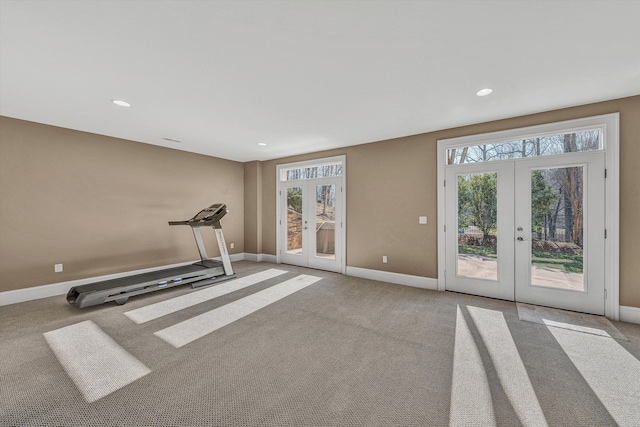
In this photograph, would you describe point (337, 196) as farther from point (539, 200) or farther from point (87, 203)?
point (87, 203)

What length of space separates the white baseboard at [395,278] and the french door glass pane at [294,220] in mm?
1426

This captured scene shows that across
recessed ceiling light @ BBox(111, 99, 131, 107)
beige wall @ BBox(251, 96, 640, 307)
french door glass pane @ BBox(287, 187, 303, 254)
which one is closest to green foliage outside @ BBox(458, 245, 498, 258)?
beige wall @ BBox(251, 96, 640, 307)

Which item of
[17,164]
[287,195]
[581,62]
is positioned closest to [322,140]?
[287,195]

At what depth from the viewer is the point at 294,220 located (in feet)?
19.5

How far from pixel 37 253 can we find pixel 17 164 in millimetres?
1228

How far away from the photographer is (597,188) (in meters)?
3.06

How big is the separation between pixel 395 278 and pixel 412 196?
55.8 inches

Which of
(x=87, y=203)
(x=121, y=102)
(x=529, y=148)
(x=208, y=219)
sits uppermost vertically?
(x=121, y=102)

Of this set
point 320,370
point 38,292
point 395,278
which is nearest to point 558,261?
point 395,278

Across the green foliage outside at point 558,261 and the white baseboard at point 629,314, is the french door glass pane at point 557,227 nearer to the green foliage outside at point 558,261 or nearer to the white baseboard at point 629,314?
the green foliage outside at point 558,261

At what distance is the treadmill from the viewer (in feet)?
11.0

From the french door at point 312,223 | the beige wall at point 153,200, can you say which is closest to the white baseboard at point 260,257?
the french door at point 312,223

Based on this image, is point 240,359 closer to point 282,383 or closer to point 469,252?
point 282,383

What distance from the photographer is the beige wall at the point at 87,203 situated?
11.6 feet
